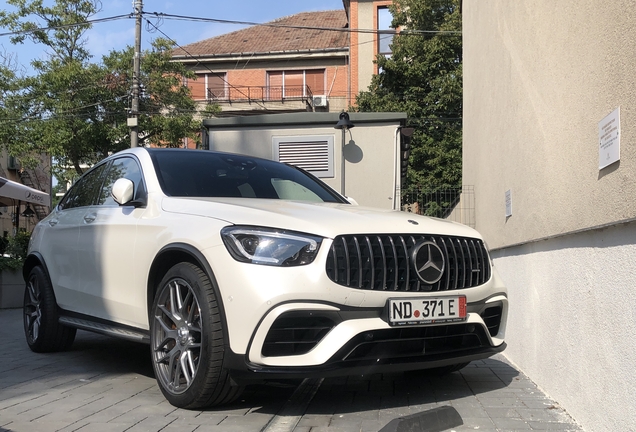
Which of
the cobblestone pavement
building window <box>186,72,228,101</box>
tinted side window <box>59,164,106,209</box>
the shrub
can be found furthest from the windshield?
building window <box>186,72,228,101</box>

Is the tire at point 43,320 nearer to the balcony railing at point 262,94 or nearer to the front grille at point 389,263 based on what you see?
the front grille at point 389,263

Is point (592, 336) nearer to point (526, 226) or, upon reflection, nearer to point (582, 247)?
point (582, 247)

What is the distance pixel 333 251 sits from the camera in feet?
11.1

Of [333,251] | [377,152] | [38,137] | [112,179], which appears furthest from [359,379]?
[38,137]

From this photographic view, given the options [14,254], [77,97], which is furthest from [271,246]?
[77,97]

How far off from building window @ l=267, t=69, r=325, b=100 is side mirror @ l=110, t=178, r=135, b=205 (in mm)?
30957

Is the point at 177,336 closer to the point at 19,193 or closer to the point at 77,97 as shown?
the point at 19,193

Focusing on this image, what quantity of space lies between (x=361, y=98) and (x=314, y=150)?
16.4 metres

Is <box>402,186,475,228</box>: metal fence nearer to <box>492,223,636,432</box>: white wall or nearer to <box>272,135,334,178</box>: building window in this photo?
<box>272,135,334,178</box>: building window

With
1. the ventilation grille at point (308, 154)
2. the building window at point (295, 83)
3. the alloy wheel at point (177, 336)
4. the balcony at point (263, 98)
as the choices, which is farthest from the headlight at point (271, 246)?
the building window at point (295, 83)

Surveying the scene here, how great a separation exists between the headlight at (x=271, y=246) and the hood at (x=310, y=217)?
49 mm

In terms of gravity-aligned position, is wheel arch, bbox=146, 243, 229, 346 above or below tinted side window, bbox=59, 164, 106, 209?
below

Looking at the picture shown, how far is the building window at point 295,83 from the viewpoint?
35094 millimetres

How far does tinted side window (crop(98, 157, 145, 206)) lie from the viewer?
471 cm
